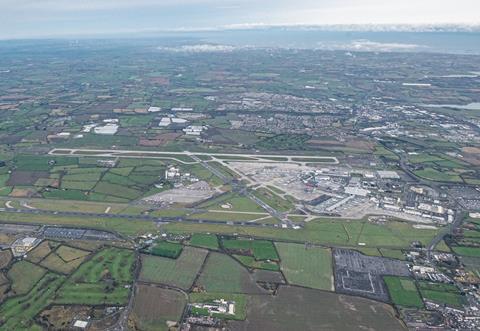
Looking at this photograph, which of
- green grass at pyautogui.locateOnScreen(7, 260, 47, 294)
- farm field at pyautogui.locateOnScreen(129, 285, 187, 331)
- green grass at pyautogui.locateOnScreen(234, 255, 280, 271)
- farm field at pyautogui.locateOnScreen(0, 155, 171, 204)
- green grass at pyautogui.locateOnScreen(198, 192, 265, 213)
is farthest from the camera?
farm field at pyautogui.locateOnScreen(0, 155, 171, 204)

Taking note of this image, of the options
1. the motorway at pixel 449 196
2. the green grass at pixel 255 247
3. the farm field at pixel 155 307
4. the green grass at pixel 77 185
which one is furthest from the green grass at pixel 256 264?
the green grass at pixel 77 185

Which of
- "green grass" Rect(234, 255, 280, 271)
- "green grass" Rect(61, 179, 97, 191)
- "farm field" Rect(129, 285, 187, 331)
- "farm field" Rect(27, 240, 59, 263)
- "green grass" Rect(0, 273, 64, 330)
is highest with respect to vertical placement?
"green grass" Rect(61, 179, 97, 191)

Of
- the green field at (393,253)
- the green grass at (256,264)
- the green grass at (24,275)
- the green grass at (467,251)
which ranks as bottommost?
the green grass at (467,251)

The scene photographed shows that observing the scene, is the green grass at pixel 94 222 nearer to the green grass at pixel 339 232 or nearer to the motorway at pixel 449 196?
the green grass at pixel 339 232

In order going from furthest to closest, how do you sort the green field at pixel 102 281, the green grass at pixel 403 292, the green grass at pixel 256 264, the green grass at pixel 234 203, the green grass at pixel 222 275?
the green grass at pixel 234 203
the green grass at pixel 256 264
the green grass at pixel 222 275
the green grass at pixel 403 292
the green field at pixel 102 281

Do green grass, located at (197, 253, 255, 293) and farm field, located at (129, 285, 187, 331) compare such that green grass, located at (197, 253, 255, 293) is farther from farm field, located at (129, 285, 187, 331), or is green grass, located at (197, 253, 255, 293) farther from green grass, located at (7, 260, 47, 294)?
green grass, located at (7, 260, 47, 294)

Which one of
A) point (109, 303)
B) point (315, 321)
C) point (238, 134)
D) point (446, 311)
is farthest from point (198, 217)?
point (238, 134)

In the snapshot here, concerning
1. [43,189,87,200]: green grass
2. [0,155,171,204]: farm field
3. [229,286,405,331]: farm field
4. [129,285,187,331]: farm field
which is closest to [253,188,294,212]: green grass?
[0,155,171,204]: farm field
